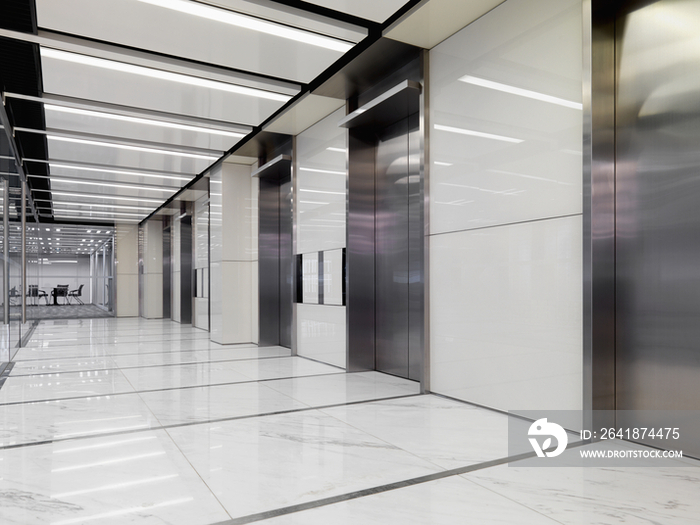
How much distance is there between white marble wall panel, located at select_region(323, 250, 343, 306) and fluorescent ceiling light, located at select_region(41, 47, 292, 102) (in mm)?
2598

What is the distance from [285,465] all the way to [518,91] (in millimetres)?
4051

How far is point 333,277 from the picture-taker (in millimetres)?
8711

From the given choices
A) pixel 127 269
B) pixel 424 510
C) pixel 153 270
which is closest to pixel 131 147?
pixel 424 510

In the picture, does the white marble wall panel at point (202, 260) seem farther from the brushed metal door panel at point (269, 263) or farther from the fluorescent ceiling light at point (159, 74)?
the fluorescent ceiling light at point (159, 74)

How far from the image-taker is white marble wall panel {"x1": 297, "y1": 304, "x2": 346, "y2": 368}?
853 centimetres

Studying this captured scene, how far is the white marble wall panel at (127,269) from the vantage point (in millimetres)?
22906

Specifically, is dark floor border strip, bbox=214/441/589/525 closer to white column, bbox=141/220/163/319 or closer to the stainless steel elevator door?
the stainless steel elevator door

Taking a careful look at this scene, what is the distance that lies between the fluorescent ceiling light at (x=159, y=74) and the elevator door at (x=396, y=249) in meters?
1.83

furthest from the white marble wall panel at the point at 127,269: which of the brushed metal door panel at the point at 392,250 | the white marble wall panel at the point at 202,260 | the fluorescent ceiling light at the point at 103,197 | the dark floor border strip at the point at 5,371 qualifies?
the brushed metal door panel at the point at 392,250

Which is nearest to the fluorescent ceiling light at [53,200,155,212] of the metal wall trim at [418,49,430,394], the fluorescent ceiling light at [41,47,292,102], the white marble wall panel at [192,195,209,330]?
the white marble wall panel at [192,195,209,330]

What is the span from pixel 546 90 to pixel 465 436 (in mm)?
3243

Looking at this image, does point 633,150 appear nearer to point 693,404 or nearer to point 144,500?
point 693,404

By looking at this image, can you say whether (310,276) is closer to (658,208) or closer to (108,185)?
(658,208)

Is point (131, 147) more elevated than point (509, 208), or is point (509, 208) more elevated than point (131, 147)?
point (131, 147)
